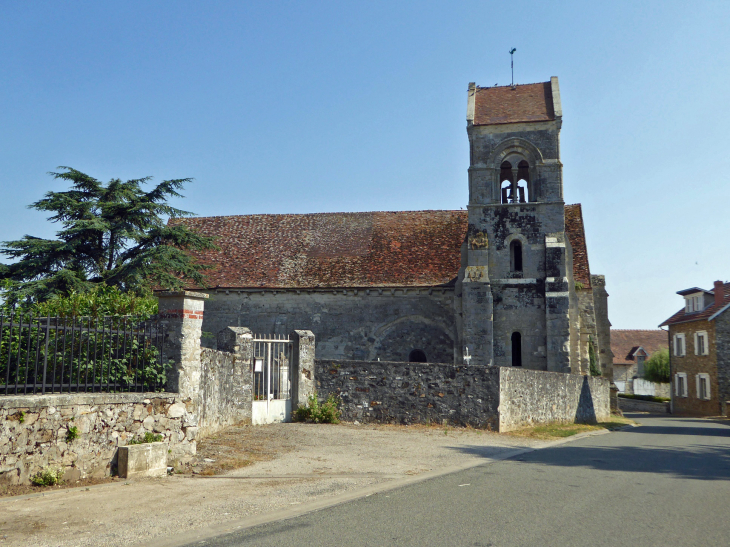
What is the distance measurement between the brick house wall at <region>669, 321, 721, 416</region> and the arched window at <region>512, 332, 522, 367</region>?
1569cm

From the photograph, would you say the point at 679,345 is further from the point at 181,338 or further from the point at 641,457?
the point at 181,338

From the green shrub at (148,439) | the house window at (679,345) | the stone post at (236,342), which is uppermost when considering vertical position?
the house window at (679,345)

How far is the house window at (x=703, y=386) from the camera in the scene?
3388cm

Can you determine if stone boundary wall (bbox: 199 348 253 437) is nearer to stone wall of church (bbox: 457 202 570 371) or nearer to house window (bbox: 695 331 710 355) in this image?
stone wall of church (bbox: 457 202 570 371)

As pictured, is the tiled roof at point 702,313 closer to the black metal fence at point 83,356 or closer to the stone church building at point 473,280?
the stone church building at point 473,280

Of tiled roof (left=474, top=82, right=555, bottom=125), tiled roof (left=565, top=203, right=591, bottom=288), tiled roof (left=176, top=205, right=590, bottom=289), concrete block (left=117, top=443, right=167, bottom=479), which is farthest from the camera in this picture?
tiled roof (left=565, top=203, right=591, bottom=288)

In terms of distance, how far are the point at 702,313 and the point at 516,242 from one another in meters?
17.3

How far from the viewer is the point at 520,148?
81.4 ft

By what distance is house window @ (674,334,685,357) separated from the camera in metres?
37.6

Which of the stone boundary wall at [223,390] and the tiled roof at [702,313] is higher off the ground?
the tiled roof at [702,313]

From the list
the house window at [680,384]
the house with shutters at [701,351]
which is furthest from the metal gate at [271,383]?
the house window at [680,384]

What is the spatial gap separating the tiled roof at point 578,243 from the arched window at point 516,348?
12.9 feet

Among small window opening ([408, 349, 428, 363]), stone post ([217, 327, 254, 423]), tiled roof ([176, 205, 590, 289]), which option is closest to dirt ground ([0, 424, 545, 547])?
stone post ([217, 327, 254, 423])

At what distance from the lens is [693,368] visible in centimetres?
3578
